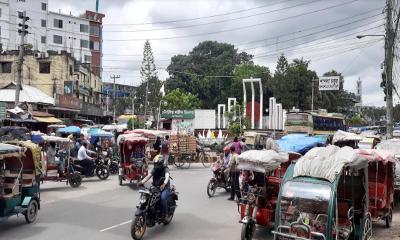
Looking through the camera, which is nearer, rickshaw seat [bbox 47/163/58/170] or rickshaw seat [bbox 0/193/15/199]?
rickshaw seat [bbox 0/193/15/199]

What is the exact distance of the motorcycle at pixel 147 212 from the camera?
948 cm

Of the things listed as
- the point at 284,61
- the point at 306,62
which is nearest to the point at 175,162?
the point at 306,62

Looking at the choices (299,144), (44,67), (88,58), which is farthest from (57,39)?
(299,144)

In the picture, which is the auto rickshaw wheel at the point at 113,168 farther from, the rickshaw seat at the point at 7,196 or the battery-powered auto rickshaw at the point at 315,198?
the battery-powered auto rickshaw at the point at 315,198

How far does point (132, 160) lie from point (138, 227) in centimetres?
857

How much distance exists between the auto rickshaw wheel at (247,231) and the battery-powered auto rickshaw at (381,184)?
3.46 m

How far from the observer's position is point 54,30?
250ft

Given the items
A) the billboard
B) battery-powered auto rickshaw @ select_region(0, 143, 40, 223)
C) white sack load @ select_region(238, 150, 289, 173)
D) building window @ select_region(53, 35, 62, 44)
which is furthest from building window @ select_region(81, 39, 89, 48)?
white sack load @ select_region(238, 150, 289, 173)

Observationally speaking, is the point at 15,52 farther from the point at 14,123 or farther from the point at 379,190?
the point at 379,190

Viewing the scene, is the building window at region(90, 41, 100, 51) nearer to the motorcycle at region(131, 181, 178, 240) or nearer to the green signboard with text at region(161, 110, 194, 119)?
the green signboard with text at region(161, 110, 194, 119)

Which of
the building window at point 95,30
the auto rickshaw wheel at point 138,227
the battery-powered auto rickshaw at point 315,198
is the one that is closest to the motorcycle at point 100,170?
the auto rickshaw wheel at point 138,227

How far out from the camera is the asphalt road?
33.2ft

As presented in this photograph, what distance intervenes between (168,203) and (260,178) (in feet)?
7.35

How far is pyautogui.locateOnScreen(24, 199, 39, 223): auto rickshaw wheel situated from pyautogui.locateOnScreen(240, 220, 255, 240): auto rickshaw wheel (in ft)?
17.4
